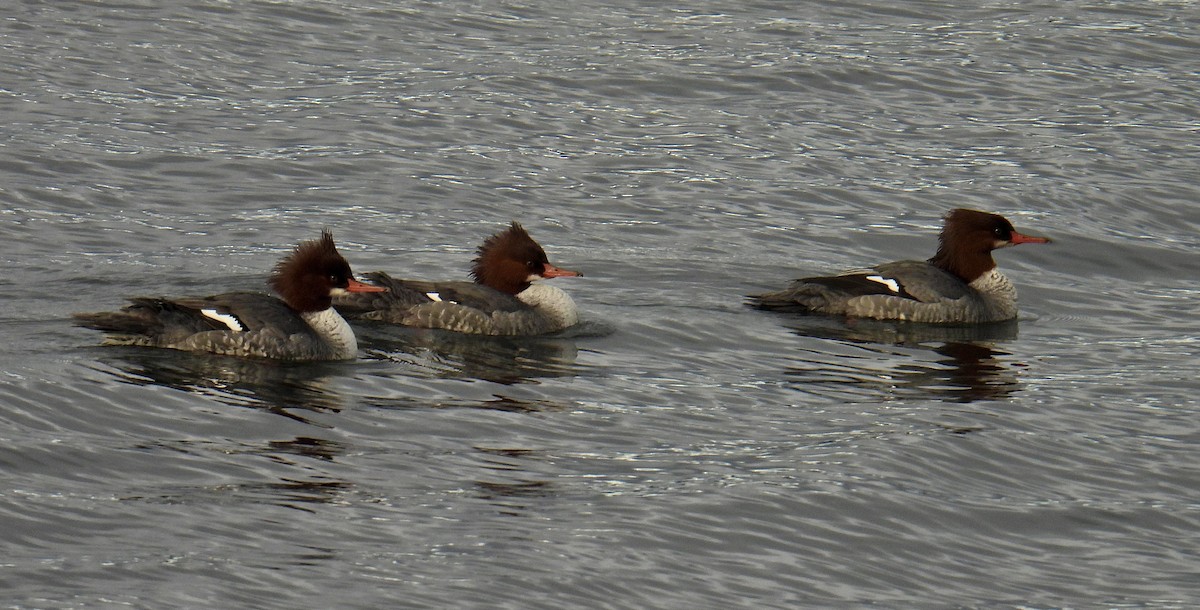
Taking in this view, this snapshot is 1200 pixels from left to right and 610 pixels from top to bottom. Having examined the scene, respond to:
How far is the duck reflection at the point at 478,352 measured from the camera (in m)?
13.8

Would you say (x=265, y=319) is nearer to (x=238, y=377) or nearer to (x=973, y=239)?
(x=238, y=377)

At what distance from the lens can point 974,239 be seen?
55.9 ft

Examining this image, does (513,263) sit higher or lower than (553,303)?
higher

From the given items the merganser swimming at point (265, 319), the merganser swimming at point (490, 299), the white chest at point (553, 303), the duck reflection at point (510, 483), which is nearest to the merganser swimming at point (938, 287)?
the white chest at point (553, 303)

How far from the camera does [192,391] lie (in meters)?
12.3

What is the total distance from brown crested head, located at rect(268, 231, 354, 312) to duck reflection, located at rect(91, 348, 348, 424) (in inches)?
25.9

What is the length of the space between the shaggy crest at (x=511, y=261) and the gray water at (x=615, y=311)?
68cm

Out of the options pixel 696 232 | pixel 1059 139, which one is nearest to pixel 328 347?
pixel 696 232

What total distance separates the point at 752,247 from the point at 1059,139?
633 centimetres

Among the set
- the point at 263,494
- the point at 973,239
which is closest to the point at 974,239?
the point at 973,239

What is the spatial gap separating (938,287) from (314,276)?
5857 millimetres

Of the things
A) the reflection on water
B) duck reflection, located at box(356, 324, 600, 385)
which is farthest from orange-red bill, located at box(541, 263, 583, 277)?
the reflection on water

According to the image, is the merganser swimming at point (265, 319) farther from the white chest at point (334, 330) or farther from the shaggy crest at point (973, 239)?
the shaggy crest at point (973, 239)

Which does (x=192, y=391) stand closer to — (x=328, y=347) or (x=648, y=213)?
(x=328, y=347)
